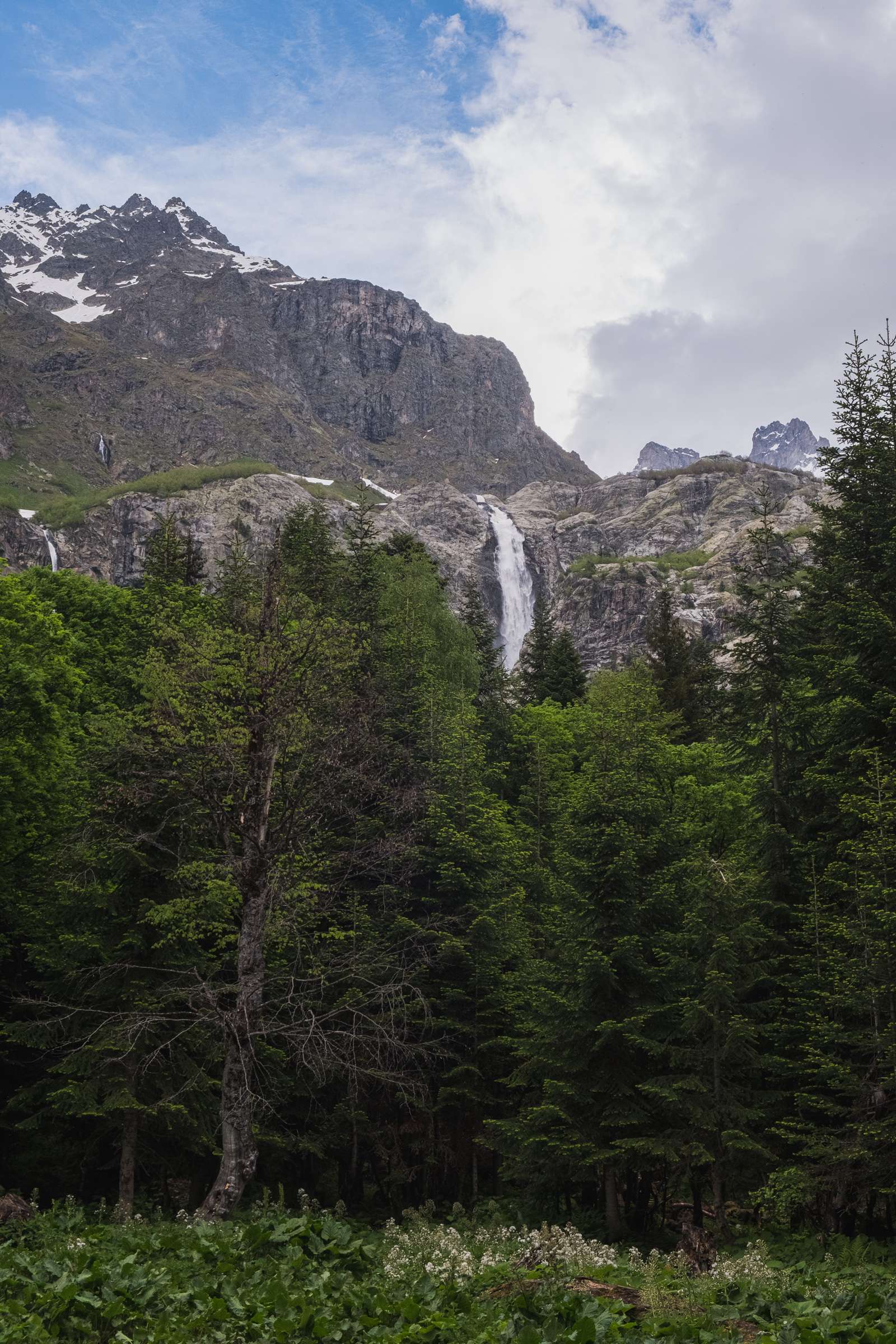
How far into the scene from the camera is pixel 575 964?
2070 cm

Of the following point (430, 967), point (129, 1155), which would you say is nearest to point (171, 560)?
→ point (430, 967)

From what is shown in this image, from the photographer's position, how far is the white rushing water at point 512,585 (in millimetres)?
140125

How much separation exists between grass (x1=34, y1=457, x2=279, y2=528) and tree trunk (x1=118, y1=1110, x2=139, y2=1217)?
168 metres

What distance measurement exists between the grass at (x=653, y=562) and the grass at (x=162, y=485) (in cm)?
6880

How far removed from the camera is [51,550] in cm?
17900

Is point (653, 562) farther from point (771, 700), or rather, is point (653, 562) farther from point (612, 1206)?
point (612, 1206)

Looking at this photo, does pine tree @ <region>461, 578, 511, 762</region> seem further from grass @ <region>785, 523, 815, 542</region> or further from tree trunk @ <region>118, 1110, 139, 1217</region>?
grass @ <region>785, 523, 815, 542</region>

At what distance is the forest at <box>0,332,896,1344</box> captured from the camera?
15.1 m

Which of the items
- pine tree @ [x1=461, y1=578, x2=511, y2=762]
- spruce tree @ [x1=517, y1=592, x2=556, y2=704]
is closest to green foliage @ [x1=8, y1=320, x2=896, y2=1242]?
pine tree @ [x1=461, y1=578, x2=511, y2=762]

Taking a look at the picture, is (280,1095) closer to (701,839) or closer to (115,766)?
(115,766)

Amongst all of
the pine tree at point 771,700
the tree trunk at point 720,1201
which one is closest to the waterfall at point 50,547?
the pine tree at point 771,700

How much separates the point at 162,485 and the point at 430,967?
6835 inches

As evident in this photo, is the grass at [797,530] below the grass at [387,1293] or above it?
above

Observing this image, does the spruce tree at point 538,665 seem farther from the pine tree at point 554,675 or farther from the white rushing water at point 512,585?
the white rushing water at point 512,585
